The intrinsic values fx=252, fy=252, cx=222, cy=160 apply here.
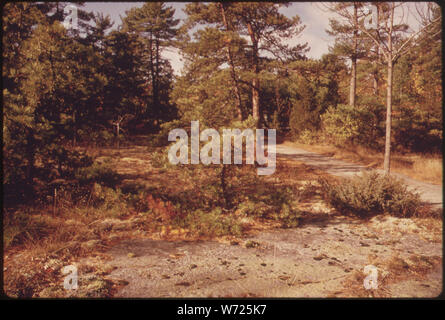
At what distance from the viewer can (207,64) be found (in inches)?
435

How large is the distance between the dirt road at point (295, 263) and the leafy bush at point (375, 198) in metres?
0.52

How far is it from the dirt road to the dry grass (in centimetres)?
577

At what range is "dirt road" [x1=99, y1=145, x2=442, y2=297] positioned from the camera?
3.71 meters

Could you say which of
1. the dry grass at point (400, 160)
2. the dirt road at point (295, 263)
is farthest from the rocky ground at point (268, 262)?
the dry grass at point (400, 160)

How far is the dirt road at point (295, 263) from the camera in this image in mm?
3709

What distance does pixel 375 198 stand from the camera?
22.7 ft

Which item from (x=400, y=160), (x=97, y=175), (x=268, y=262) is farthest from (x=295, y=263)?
Result: (x=400, y=160)

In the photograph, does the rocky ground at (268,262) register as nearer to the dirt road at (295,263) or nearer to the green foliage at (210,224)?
the dirt road at (295,263)

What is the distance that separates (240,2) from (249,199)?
24.9 feet

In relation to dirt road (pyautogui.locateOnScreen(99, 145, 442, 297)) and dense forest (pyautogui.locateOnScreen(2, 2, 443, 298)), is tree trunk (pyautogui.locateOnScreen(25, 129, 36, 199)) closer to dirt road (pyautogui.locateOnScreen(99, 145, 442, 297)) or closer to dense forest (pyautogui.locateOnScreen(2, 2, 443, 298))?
dense forest (pyautogui.locateOnScreen(2, 2, 443, 298))

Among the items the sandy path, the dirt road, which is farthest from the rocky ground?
the sandy path

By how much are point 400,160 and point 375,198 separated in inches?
358
